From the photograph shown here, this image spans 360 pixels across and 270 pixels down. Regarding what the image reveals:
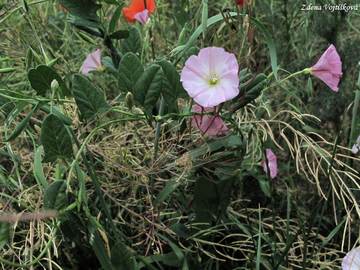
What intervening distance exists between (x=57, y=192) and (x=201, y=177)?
239 mm

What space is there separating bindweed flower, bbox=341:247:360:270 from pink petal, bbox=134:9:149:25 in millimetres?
468

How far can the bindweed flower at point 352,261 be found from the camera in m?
0.94

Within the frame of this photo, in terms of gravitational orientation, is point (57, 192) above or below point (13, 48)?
below

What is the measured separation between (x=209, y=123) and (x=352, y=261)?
289 millimetres

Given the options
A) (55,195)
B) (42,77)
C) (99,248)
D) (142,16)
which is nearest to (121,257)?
(99,248)

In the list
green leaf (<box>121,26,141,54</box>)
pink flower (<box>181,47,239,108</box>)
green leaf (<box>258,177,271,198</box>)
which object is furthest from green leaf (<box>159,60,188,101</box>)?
green leaf (<box>258,177,271,198</box>)

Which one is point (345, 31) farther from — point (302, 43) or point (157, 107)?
point (157, 107)

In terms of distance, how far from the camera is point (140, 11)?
41.4 inches

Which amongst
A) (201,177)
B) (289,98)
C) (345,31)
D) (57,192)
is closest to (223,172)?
(201,177)

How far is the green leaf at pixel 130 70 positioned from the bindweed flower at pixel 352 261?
0.40 meters

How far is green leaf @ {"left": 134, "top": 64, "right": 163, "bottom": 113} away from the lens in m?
0.82

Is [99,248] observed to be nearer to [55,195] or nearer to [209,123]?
[55,195]

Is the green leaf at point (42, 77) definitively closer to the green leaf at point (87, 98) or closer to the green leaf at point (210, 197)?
the green leaf at point (87, 98)

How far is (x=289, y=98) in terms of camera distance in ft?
4.19
